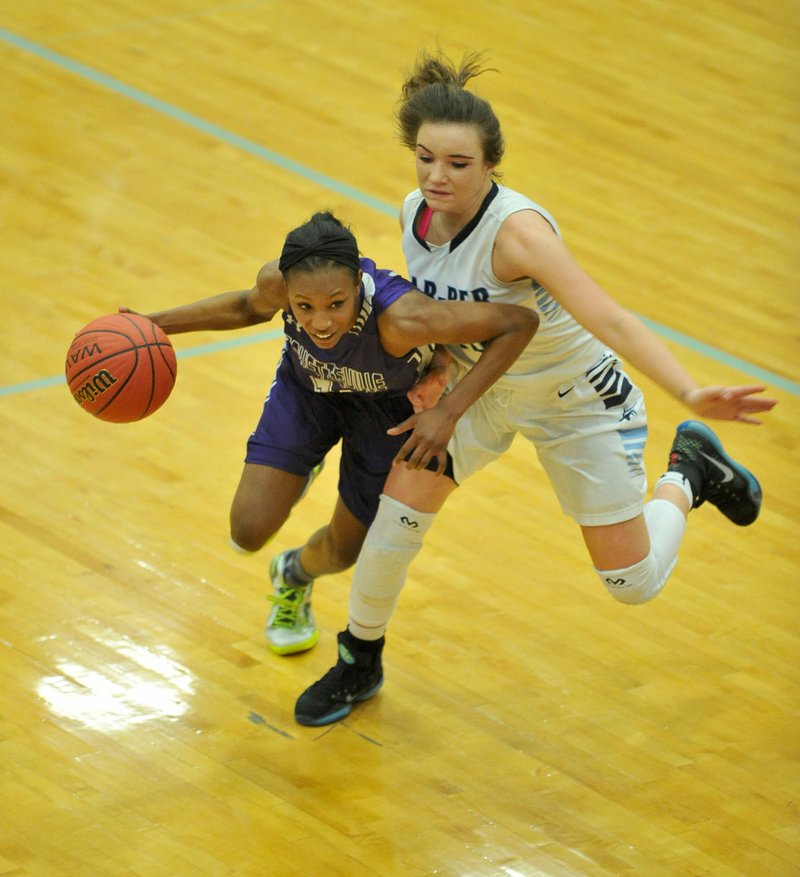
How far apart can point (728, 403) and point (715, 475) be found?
1.61 meters

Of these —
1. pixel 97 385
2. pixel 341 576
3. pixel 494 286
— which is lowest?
pixel 341 576

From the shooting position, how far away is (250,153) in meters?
7.52

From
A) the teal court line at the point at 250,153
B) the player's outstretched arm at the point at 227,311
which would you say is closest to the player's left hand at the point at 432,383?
the player's outstretched arm at the point at 227,311

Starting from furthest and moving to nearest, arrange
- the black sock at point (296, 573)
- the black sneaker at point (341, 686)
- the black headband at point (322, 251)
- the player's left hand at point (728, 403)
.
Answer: the black sock at point (296, 573), the black sneaker at point (341, 686), the black headband at point (322, 251), the player's left hand at point (728, 403)

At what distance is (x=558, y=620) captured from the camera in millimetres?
4609

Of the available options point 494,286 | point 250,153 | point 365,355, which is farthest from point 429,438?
point 250,153

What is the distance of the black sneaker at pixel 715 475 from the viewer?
14.9ft

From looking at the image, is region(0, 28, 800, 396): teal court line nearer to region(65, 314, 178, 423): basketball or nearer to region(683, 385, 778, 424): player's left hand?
region(65, 314, 178, 423): basketball

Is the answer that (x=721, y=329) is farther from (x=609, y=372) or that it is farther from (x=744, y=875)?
(x=744, y=875)

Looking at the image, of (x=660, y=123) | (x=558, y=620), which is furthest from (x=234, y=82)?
(x=558, y=620)

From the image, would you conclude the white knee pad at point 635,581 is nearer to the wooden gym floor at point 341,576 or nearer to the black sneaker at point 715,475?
the wooden gym floor at point 341,576

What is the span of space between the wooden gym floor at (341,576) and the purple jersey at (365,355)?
967mm

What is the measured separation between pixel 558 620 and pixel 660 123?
460 centimetres

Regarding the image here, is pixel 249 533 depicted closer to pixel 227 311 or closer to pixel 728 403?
pixel 227 311
